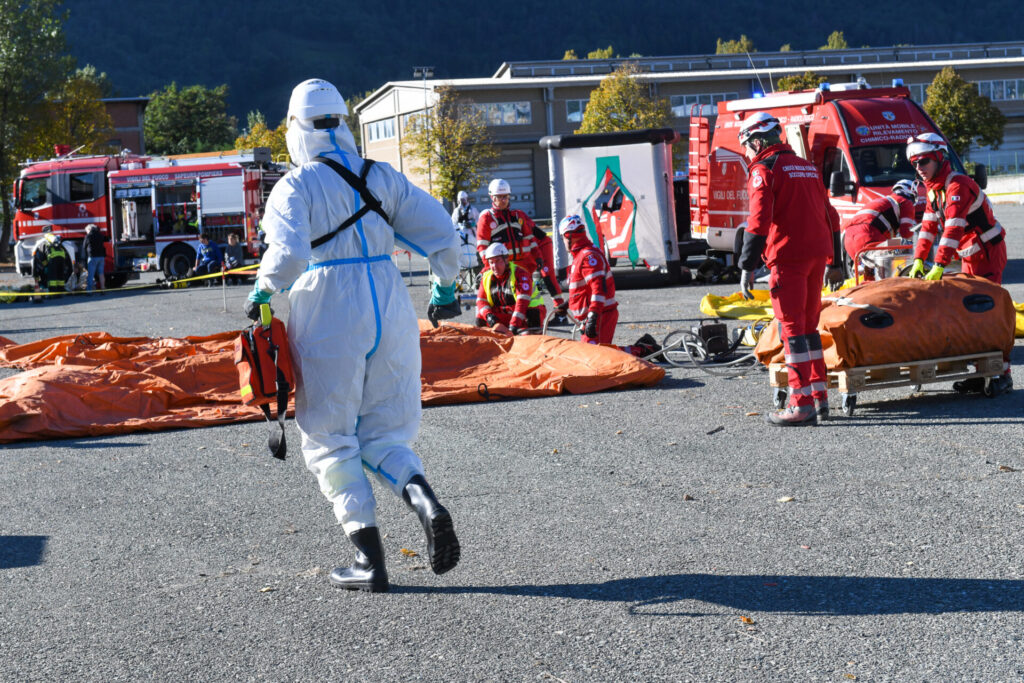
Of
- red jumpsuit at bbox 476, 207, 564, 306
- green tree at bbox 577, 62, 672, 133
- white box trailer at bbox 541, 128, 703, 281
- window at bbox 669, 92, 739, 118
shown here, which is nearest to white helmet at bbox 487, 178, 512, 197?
red jumpsuit at bbox 476, 207, 564, 306

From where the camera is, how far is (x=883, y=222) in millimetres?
14000

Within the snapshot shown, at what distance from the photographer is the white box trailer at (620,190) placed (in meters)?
19.4

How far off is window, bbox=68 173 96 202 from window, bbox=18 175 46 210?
1.24 m

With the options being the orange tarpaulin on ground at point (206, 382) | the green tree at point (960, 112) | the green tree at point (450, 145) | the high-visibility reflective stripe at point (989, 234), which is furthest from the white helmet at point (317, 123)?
the green tree at point (960, 112)

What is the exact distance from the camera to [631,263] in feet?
65.7

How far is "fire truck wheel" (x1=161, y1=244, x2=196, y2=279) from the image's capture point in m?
30.6

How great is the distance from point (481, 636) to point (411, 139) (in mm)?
54618

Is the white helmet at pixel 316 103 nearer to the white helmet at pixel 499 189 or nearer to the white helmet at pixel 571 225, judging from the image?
the white helmet at pixel 571 225

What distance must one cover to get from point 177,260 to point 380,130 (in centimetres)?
4819

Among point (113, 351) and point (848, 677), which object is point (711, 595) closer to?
point (848, 677)

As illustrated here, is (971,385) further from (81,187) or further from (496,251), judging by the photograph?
(81,187)

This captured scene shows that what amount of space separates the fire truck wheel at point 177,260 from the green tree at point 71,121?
1785 cm

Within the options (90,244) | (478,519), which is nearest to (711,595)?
(478,519)

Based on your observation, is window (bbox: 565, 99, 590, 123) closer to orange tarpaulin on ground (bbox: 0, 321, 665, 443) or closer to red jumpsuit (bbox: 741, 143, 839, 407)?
orange tarpaulin on ground (bbox: 0, 321, 665, 443)
